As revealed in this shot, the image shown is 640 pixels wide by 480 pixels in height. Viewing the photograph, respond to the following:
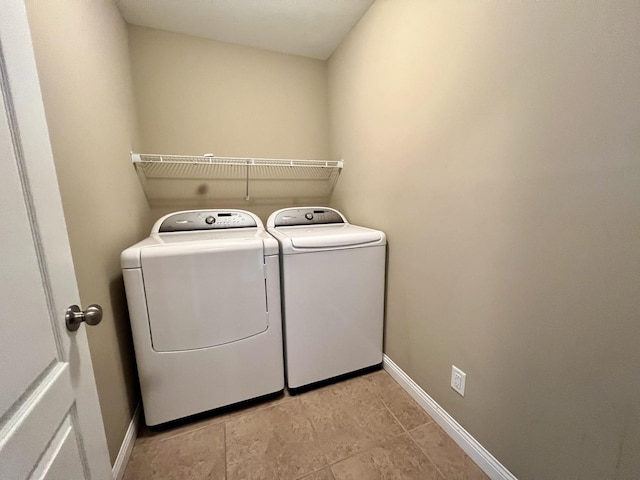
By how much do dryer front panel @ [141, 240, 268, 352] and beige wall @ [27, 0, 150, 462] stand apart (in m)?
0.18

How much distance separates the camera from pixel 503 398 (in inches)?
40.1

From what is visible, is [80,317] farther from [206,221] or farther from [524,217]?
[524,217]

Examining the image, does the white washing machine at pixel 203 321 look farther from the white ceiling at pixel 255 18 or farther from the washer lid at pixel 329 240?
the white ceiling at pixel 255 18

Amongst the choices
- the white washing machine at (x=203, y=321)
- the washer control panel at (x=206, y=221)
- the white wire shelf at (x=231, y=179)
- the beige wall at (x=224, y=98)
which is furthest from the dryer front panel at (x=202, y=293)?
the beige wall at (x=224, y=98)

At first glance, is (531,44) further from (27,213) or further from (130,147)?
(130,147)

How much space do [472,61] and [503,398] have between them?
4.42 ft

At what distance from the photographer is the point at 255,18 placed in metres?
1.66

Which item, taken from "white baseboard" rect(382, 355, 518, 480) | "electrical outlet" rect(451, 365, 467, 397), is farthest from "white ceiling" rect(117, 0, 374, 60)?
"white baseboard" rect(382, 355, 518, 480)

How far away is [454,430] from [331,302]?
848 mm

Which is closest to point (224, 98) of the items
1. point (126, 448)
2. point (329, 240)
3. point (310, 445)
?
point (329, 240)

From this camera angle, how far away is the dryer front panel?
46.9 inches

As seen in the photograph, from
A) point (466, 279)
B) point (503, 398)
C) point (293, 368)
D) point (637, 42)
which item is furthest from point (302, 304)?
point (637, 42)

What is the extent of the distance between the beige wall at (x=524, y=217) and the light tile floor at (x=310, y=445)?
8.2 inches

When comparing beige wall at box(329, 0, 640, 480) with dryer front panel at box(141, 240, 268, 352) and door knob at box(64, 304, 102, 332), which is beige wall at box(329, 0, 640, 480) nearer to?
dryer front panel at box(141, 240, 268, 352)
